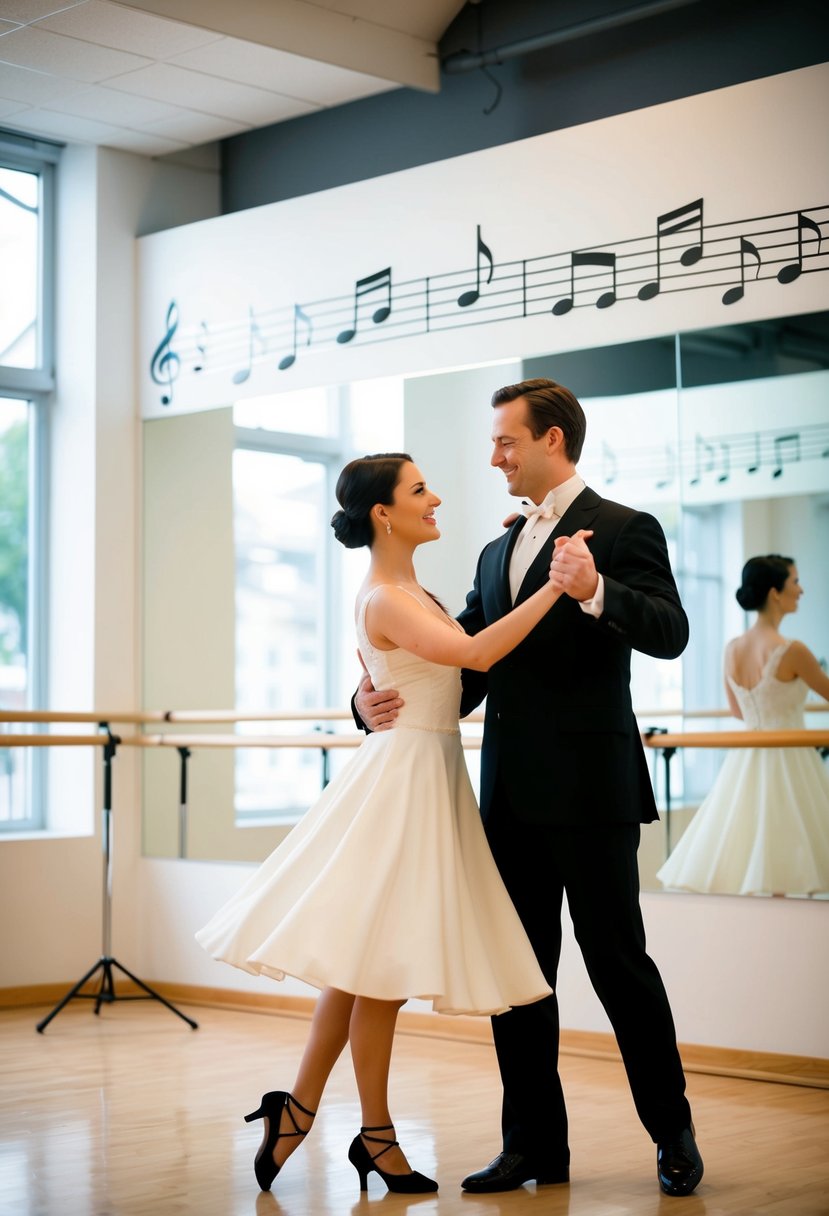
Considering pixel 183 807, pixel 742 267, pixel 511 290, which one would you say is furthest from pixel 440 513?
pixel 183 807

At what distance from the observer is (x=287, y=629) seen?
659 centimetres

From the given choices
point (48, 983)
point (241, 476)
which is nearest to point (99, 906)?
point (48, 983)

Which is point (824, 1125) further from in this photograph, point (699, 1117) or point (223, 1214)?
point (223, 1214)

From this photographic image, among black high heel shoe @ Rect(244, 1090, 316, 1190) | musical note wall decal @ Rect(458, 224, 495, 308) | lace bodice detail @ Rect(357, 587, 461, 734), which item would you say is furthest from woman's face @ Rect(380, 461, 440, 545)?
musical note wall decal @ Rect(458, 224, 495, 308)

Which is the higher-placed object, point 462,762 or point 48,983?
point 462,762

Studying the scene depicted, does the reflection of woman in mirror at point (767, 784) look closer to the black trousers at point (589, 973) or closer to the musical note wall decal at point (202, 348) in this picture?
the black trousers at point (589, 973)

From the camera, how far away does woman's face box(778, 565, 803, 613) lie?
447 centimetres

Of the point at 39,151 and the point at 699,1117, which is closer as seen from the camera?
the point at 699,1117

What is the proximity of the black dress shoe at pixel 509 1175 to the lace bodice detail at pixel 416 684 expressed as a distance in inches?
36.6

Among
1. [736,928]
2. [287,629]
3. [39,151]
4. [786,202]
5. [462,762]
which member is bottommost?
[736,928]

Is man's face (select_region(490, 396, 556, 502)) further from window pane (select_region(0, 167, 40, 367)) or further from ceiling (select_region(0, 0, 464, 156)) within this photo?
Result: window pane (select_region(0, 167, 40, 367))

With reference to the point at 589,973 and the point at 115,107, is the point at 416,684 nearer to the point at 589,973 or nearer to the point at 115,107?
the point at 589,973

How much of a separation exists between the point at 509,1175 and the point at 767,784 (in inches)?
65.4

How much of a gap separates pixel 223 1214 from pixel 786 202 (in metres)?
3.14
